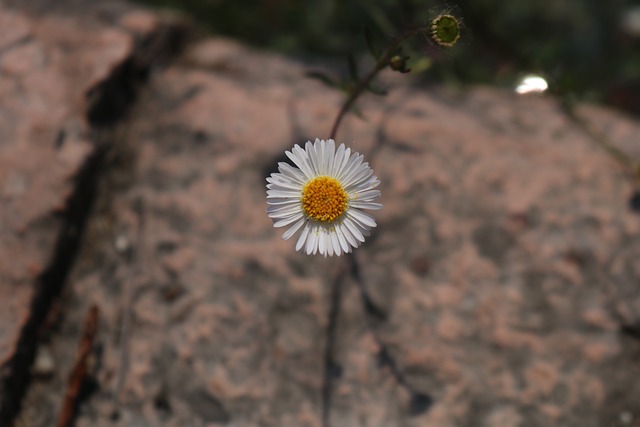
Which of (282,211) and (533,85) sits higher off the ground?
(533,85)

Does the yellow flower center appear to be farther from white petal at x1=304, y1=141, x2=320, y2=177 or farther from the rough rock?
the rough rock

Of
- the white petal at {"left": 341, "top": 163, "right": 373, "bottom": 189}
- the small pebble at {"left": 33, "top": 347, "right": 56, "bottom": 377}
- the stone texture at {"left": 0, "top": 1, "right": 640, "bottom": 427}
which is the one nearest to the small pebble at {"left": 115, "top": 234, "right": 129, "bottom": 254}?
the stone texture at {"left": 0, "top": 1, "right": 640, "bottom": 427}

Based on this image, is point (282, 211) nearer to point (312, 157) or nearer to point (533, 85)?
point (312, 157)

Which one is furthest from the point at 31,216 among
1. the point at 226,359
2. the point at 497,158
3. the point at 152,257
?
the point at 497,158

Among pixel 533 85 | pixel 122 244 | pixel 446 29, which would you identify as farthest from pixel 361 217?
pixel 533 85

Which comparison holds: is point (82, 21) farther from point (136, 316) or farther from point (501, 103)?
point (501, 103)

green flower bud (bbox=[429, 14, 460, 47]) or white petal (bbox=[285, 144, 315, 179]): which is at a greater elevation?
green flower bud (bbox=[429, 14, 460, 47])
